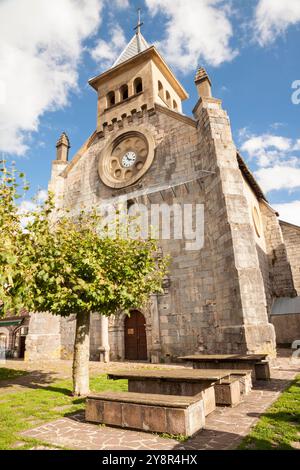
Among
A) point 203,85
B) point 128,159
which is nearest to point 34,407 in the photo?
point 128,159

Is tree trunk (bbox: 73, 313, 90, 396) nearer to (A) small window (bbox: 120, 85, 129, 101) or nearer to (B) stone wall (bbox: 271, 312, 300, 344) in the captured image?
(B) stone wall (bbox: 271, 312, 300, 344)

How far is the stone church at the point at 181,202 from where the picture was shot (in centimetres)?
1130

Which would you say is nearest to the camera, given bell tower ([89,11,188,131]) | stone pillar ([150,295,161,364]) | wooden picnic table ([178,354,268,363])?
wooden picnic table ([178,354,268,363])

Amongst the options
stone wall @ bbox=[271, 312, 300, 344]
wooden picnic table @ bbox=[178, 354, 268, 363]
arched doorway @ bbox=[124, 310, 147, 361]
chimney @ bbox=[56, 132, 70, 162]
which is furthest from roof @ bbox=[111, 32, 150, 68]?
wooden picnic table @ bbox=[178, 354, 268, 363]

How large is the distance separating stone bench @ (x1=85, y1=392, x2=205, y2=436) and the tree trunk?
9.19 ft

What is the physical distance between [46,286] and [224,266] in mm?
7014

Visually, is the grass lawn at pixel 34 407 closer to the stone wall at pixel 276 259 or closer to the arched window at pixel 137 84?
the stone wall at pixel 276 259

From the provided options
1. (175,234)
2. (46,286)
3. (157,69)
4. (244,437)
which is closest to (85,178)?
(175,234)

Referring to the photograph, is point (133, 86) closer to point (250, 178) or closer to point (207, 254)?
point (250, 178)

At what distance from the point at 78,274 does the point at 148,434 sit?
14.1ft

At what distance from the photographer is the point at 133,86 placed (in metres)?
19.9

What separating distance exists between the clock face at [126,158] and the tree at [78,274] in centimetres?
863

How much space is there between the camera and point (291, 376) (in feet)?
27.8

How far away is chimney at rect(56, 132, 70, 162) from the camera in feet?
68.0
